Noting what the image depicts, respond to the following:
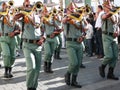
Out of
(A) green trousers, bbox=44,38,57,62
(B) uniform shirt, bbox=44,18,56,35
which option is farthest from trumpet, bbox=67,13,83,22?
(B) uniform shirt, bbox=44,18,56,35

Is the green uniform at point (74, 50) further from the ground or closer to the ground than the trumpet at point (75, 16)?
closer to the ground

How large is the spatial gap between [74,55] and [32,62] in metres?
1.44

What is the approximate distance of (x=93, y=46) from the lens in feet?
50.7

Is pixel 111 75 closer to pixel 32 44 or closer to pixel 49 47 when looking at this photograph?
pixel 49 47

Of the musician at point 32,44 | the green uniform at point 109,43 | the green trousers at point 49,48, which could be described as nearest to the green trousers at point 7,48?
the green trousers at point 49,48

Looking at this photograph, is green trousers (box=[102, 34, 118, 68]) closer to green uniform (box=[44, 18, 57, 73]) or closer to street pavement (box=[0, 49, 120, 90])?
street pavement (box=[0, 49, 120, 90])

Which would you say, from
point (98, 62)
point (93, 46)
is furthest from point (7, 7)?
point (93, 46)

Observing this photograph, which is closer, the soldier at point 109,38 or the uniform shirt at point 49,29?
the soldier at point 109,38

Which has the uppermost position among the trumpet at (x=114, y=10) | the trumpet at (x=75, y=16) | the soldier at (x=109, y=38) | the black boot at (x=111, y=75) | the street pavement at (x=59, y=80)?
the trumpet at (x=114, y=10)

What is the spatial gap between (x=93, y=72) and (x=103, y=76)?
Result: 1032 millimetres

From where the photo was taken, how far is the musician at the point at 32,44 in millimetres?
7930

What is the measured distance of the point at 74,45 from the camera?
908 centimetres

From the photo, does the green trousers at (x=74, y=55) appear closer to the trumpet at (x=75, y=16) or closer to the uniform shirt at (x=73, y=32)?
the uniform shirt at (x=73, y=32)

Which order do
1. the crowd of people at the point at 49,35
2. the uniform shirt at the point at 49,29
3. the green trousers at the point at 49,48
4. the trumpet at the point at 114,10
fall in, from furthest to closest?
the uniform shirt at the point at 49,29, the green trousers at the point at 49,48, the trumpet at the point at 114,10, the crowd of people at the point at 49,35
